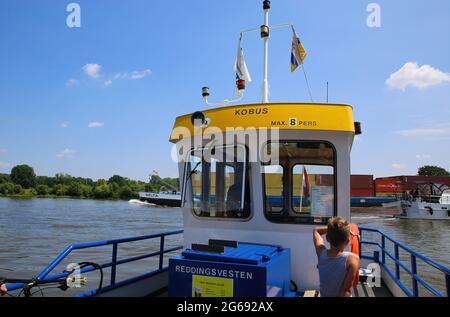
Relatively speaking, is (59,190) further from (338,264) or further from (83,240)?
(338,264)

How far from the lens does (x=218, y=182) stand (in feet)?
16.0

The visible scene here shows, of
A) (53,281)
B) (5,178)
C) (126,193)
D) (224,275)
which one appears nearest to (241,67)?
(224,275)

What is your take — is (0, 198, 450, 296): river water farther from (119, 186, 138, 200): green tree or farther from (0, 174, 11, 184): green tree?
(0, 174, 11, 184): green tree

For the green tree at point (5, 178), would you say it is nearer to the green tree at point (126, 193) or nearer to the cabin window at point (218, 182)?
the green tree at point (126, 193)

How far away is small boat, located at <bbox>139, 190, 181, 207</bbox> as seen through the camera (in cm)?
7088

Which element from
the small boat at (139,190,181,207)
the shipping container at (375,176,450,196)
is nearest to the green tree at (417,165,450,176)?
the shipping container at (375,176,450,196)

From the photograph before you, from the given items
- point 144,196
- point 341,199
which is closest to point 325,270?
point 341,199

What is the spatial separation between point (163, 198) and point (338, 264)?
2827 inches

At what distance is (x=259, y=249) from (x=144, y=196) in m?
77.1

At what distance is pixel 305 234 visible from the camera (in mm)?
4457

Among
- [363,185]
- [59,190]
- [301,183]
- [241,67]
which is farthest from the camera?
[59,190]

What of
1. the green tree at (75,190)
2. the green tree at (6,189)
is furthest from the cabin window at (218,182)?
the green tree at (6,189)

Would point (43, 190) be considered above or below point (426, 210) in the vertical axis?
above

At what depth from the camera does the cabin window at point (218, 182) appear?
4.66 metres
